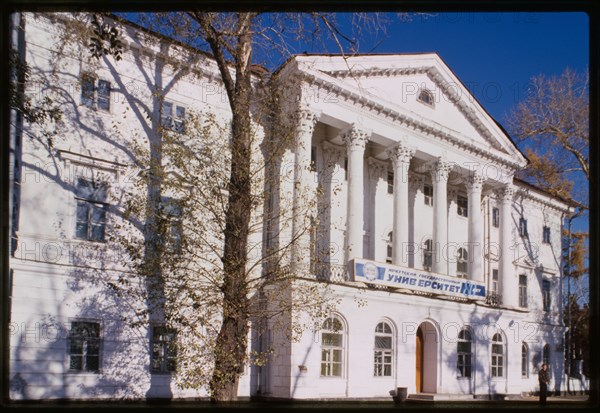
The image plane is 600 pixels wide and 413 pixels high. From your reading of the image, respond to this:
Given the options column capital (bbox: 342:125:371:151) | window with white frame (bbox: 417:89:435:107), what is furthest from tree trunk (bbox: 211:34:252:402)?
window with white frame (bbox: 417:89:435:107)

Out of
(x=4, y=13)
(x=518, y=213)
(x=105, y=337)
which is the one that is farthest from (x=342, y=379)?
(x=4, y=13)

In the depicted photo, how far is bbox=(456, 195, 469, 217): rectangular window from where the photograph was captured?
2800 centimetres

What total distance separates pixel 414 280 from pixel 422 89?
7113 mm

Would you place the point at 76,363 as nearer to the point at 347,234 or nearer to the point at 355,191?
the point at 347,234

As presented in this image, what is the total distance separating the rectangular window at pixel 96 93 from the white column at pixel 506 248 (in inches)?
674

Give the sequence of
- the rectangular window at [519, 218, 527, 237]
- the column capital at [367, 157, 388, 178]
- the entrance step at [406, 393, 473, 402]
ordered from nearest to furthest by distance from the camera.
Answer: the entrance step at [406, 393, 473, 402] → the column capital at [367, 157, 388, 178] → the rectangular window at [519, 218, 527, 237]

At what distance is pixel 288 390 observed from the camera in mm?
18578

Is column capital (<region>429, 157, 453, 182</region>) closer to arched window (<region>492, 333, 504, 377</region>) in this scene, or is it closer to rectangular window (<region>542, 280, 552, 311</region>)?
arched window (<region>492, 333, 504, 377</region>)

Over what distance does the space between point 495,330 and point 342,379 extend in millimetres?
8435

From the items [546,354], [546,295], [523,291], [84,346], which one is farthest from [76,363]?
[546,295]

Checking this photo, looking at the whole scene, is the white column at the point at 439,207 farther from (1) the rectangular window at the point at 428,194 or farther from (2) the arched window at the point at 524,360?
(2) the arched window at the point at 524,360

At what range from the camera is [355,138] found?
70.7 ft

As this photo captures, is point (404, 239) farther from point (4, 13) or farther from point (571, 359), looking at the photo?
point (4, 13)

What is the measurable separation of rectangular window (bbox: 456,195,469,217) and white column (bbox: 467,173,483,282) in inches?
70.4
